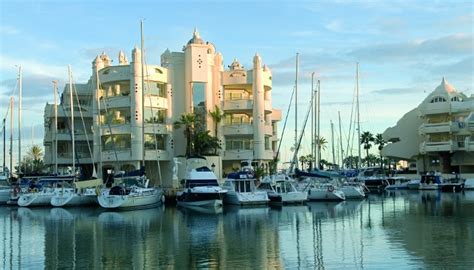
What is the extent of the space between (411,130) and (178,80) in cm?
5431

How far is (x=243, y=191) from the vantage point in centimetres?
5941

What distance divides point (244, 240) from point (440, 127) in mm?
78521

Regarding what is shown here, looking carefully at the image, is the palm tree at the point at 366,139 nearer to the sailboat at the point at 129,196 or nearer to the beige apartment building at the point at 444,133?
the beige apartment building at the point at 444,133

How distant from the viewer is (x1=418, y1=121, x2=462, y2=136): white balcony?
10144cm

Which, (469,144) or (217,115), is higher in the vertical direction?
(217,115)

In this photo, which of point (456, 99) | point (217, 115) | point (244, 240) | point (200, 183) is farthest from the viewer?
point (456, 99)

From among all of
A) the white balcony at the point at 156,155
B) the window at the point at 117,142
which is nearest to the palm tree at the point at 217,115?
the white balcony at the point at 156,155

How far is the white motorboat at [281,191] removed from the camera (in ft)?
196

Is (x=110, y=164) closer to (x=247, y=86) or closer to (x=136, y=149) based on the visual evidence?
(x=136, y=149)

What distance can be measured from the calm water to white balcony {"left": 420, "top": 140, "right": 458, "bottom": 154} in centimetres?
5241

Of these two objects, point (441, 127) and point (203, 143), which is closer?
point (203, 143)

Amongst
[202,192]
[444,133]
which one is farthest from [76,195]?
[444,133]

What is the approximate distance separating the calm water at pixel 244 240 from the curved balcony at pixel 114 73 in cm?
2555

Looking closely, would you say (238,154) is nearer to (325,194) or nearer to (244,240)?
(325,194)
